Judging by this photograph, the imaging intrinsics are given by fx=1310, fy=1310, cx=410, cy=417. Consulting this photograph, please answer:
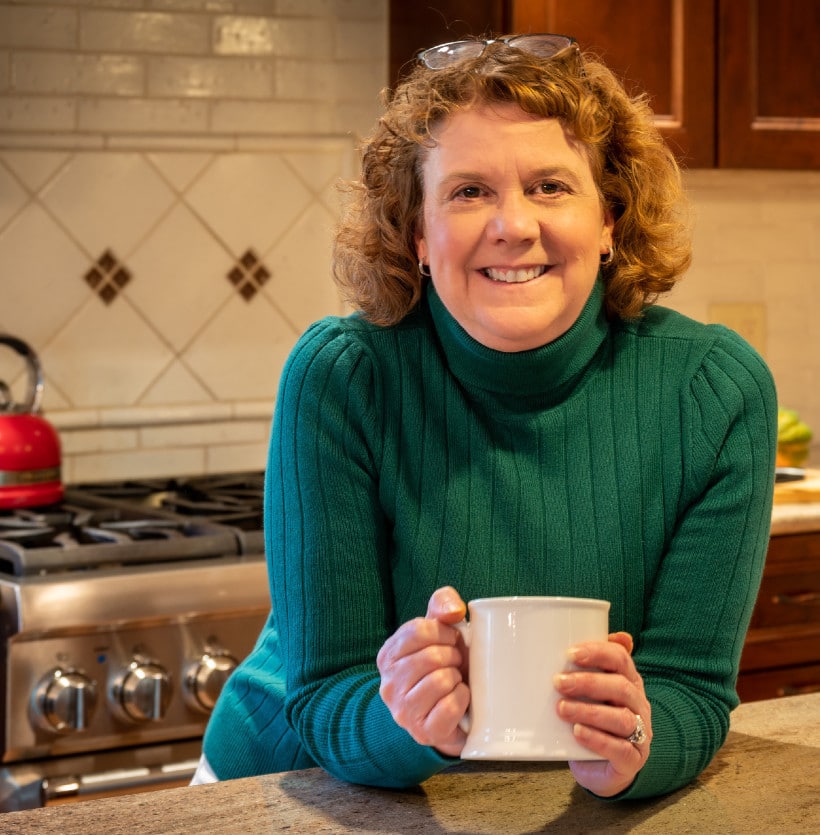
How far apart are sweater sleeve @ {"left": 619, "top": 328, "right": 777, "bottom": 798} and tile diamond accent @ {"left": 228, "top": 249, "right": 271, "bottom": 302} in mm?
1659

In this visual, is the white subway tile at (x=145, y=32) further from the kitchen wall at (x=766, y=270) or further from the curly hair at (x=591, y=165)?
the curly hair at (x=591, y=165)

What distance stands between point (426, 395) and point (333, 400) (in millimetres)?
96

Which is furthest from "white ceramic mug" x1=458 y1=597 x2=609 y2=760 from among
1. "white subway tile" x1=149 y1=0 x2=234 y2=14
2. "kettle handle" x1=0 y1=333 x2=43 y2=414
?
"white subway tile" x1=149 y1=0 x2=234 y2=14

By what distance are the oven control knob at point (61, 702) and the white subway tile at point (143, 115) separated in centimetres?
120

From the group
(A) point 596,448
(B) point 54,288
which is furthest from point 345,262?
(B) point 54,288

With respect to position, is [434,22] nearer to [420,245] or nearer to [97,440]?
[97,440]

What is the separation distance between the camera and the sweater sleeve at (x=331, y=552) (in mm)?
1073

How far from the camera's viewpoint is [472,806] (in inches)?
38.6

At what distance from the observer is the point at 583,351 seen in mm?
1246

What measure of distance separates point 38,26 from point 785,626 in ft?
6.02

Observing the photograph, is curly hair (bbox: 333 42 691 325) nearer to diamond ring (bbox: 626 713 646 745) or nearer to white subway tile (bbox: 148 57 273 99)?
diamond ring (bbox: 626 713 646 745)

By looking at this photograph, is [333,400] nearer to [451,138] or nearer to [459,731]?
[451,138]

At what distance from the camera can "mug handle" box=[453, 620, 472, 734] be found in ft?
2.89

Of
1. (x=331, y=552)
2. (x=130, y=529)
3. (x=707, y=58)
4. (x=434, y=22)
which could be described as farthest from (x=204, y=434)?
(x=331, y=552)
